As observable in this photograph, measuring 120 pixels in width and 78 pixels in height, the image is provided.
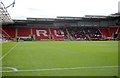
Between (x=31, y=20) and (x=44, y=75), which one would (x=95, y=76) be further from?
(x=31, y=20)

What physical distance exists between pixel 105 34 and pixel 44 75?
221 ft

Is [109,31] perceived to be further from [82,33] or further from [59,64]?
[59,64]

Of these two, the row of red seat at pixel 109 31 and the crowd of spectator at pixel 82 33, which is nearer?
the crowd of spectator at pixel 82 33

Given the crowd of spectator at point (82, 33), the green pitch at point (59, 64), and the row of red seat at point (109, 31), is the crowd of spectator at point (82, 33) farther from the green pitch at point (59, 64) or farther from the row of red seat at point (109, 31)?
the green pitch at point (59, 64)

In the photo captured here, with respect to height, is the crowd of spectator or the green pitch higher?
the green pitch

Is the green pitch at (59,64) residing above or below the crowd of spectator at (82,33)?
above

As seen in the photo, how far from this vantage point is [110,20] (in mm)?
75688

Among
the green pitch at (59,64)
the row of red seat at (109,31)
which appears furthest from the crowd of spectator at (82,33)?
the green pitch at (59,64)

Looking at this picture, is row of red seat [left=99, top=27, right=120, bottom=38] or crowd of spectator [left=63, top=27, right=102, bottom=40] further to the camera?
row of red seat [left=99, top=27, right=120, bottom=38]

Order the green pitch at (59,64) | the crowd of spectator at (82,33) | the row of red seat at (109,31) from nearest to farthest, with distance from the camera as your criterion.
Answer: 1. the green pitch at (59,64)
2. the crowd of spectator at (82,33)
3. the row of red seat at (109,31)

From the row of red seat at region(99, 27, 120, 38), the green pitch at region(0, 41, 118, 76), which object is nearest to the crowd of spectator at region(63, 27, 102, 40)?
the row of red seat at region(99, 27, 120, 38)

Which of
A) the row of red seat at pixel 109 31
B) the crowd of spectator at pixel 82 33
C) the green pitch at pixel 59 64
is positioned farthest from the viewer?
the row of red seat at pixel 109 31

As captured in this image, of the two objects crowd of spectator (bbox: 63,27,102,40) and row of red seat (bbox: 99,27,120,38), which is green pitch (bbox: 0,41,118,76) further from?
row of red seat (bbox: 99,27,120,38)

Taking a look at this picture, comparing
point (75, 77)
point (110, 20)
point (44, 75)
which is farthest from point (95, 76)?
point (110, 20)
